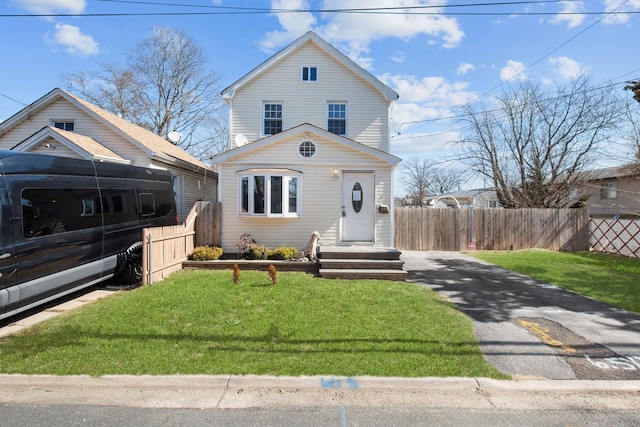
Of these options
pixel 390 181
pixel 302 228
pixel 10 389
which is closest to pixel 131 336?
pixel 10 389

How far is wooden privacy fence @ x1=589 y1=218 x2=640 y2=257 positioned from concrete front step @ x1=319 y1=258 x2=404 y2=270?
40.4 feet

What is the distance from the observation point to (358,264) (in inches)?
360

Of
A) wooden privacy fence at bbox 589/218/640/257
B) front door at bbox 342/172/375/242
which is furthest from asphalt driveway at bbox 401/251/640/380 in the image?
wooden privacy fence at bbox 589/218/640/257

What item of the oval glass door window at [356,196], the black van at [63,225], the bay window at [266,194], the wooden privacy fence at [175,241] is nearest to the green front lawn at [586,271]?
the oval glass door window at [356,196]

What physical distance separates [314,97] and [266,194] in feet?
16.7

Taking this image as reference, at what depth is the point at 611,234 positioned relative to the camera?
1582 centimetres

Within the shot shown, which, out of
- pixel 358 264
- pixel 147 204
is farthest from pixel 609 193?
pixel 147 204

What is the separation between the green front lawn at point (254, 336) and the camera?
166 inches

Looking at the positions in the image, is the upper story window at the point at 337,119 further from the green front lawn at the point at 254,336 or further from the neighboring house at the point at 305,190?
the green front lawn at the point at 254,336

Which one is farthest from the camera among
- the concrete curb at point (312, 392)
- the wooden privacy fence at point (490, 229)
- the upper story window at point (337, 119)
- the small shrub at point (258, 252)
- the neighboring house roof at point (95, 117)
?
the wooden privacy fence at point (490, 229)

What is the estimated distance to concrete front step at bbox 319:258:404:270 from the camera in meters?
9.10

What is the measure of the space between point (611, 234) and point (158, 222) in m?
18.3

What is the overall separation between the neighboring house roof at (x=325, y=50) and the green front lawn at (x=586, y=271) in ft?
24.4

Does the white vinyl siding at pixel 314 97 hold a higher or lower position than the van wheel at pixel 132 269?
higher
